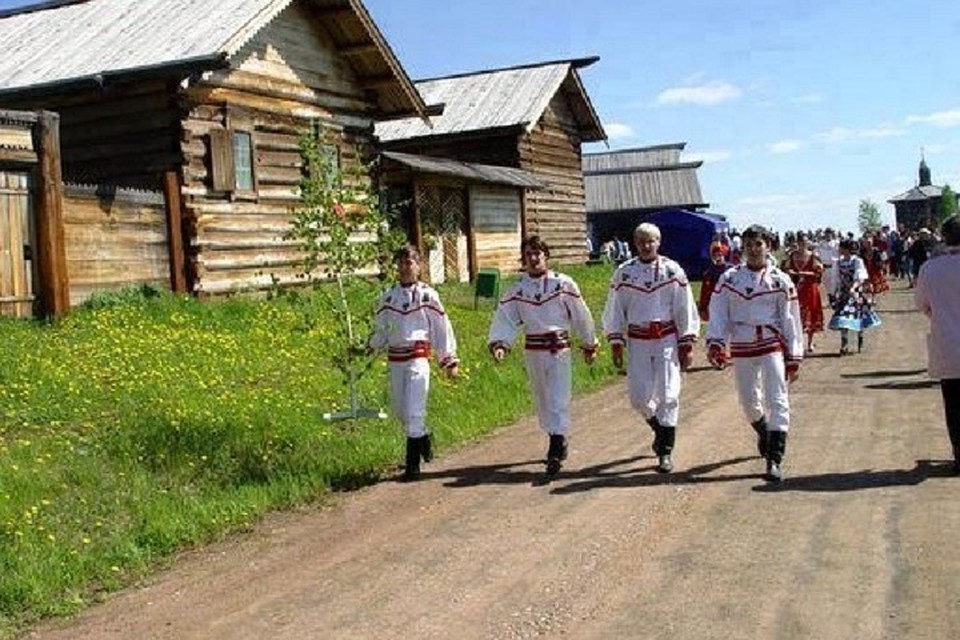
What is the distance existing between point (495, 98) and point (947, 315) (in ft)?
83.9

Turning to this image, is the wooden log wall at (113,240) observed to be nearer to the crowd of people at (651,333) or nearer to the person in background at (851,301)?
the crowd of people at (651,333)

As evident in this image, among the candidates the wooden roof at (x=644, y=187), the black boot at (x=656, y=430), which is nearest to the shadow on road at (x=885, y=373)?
the black boot at (x=656, y=430)

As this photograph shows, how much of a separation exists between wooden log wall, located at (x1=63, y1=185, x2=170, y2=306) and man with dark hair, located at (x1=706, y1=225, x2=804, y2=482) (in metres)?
8.90

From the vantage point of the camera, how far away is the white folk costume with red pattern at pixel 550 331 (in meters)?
8.55

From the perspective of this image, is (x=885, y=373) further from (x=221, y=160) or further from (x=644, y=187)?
(x=644, y=187)

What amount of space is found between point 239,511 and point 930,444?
17.4 ft

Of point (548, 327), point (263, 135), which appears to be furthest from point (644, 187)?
point (548, 327)

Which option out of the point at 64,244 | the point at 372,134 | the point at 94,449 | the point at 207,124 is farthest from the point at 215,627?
the point at 372,134

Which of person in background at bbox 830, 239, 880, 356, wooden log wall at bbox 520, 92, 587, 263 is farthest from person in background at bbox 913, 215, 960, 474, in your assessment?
wooden log wall at bbox 520, 92, 587, 263

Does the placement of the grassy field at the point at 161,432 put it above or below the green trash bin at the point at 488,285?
below

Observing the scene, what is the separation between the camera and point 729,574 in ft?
17.8

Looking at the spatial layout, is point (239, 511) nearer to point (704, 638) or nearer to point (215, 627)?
point (215, 627)

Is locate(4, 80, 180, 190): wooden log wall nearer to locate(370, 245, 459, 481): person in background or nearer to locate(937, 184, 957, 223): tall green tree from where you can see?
locate(370, 245, 459, 481): person in background

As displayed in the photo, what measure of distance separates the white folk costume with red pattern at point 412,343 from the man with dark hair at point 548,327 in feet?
1.49
